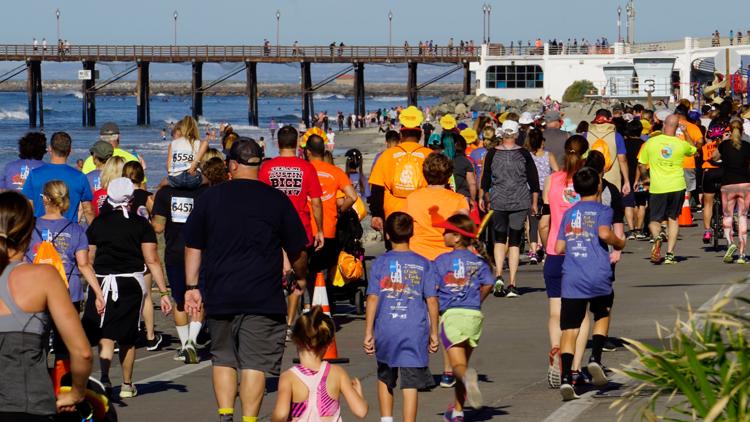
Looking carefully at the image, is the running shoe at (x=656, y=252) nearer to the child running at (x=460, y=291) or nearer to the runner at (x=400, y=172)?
the runner at (x=400, y=172)

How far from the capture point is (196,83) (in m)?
100

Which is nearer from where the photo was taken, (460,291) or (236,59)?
(460,291)

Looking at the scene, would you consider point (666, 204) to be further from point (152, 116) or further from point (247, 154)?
point (152, 116)

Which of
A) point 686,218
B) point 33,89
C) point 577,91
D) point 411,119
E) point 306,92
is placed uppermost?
point 33,89

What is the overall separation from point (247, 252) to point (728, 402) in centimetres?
332

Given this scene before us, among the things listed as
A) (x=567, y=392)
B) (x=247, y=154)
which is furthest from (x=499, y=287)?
(x=247, y=154)

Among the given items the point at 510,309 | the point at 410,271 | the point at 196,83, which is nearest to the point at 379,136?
the point at 196,83

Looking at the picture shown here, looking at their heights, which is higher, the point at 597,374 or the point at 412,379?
the point at 412,379

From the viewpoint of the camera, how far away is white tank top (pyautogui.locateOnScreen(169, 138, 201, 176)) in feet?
39.2

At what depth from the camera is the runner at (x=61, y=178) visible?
1141 centimetres

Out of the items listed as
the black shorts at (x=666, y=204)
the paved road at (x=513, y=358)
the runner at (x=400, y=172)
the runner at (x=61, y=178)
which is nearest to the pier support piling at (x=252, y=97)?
the black shorts at (x=666, y=204)

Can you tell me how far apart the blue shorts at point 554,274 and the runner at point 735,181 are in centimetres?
682

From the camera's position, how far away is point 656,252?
17453 millimetres

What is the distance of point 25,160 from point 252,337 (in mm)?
4786
